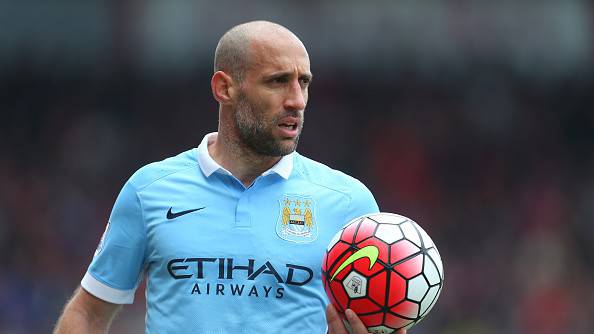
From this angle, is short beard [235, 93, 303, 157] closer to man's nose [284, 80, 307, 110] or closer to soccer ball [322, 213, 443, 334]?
man's nose [284, 80, 307, 110]

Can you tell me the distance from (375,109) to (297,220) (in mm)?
13956

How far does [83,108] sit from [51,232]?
2.84 metres

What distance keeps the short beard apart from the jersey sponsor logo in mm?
469

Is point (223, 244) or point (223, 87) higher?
point (223, 87)

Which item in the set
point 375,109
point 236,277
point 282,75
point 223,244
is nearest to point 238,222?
point 223,244

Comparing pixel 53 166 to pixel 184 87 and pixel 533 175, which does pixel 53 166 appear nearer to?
pixel 184 87

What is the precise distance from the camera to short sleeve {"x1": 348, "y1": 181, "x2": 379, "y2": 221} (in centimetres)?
450

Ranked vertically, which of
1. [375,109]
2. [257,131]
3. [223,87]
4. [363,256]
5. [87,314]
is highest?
[223,87]

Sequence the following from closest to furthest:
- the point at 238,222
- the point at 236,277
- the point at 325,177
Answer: the point at 236,277 < the point at 238,222 < the point at 325,177

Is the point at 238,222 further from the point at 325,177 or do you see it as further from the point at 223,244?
the point at 325,177

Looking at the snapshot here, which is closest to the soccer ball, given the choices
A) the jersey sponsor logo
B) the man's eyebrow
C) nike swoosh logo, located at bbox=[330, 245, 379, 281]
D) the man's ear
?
nike swoosh logo, located at bbox=[330, 245, 379, 281]

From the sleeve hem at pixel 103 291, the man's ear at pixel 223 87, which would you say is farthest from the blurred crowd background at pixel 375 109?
the man's ear at pixel 223 87

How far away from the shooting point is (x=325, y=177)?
461cm

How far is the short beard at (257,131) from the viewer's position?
4395mm
